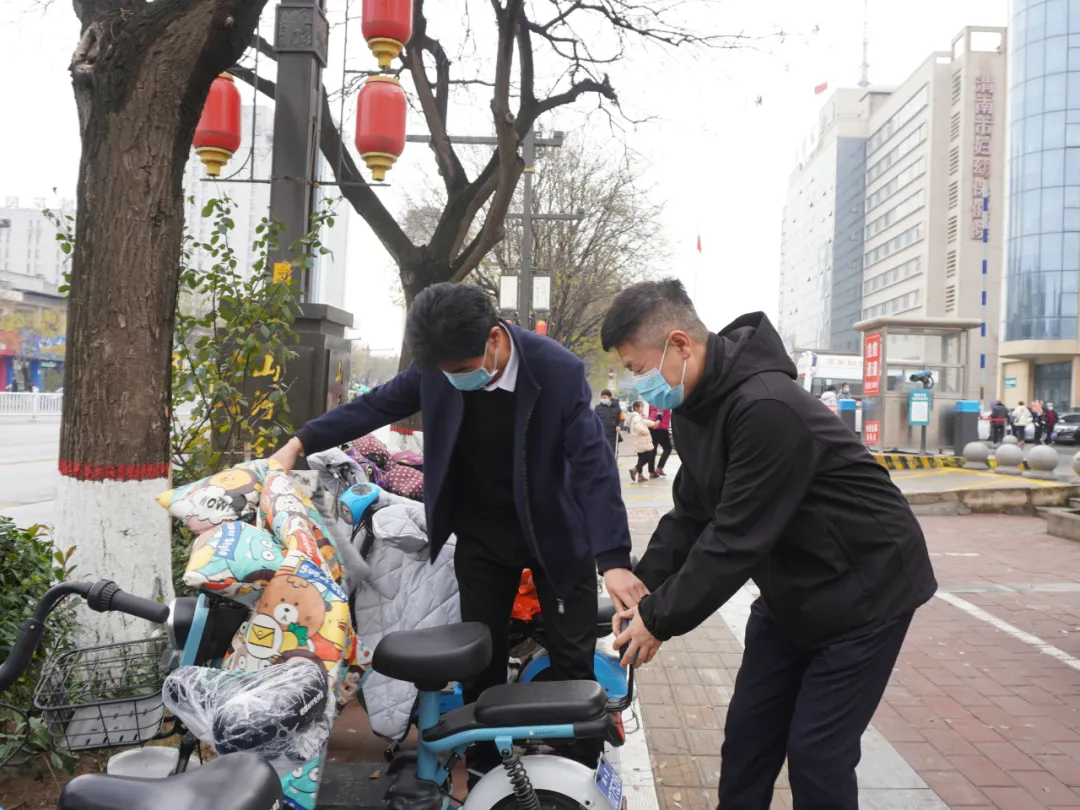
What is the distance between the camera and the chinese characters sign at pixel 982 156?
72.8 meters

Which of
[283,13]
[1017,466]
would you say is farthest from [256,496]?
[1017,466]

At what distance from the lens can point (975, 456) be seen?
1562cm

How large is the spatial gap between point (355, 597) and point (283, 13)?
4.73 meters

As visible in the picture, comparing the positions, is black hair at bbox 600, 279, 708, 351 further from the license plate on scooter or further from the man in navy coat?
the license plate on scooter

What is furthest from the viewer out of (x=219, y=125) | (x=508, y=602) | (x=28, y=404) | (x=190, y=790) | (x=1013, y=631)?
(x=28, y=404)

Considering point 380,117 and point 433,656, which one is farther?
point 380,117

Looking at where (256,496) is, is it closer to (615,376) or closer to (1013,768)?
(1013,768)

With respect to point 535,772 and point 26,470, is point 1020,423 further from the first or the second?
point 535,772

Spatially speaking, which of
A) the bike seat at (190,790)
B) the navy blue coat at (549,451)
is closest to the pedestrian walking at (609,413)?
the navy blue coat at (549,451)

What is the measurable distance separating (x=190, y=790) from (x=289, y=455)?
62.3 inches

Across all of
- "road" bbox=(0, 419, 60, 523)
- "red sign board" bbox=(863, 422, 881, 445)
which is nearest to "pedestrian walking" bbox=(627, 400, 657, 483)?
"red sign board" bbox=(863, 422, 881, 445)

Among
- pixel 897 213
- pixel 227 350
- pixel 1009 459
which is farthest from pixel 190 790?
pixel 897 213

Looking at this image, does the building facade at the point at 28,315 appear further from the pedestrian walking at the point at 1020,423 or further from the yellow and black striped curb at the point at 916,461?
the pedestrian walking at the point at 1020,423

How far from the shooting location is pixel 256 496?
254cm
